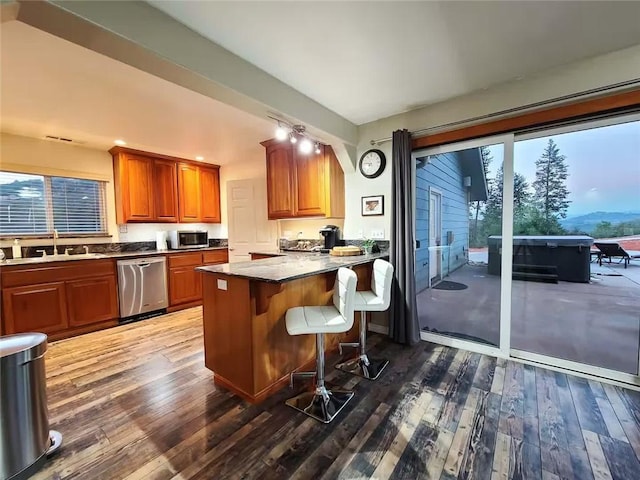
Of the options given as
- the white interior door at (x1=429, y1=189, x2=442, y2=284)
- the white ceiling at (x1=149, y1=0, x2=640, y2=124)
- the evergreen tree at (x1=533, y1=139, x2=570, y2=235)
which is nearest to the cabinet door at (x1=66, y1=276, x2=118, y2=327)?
the white ceiling at (x1=149, y1=0, x2=640, y2=124)

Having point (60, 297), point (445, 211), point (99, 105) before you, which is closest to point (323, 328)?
point (445, 211)

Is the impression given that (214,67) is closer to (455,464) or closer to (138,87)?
(138,87)

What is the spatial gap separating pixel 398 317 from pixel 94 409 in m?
2.69

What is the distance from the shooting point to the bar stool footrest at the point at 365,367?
2.37 m

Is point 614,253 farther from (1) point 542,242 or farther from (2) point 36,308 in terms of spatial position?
(2) point 36,308

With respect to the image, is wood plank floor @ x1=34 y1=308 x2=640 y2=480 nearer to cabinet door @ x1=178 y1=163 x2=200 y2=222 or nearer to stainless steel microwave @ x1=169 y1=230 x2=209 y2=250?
stainless steel microwave @ x1=169 y1=230 x2=209 y2=250

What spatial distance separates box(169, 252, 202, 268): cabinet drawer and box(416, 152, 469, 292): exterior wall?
3.48 m

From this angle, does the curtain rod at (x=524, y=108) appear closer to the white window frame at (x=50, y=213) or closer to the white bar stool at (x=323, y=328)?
the white bar stool at (x=323, y=328)

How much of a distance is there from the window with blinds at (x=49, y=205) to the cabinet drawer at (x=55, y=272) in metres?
0.77

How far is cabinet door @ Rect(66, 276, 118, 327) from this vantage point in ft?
11.0

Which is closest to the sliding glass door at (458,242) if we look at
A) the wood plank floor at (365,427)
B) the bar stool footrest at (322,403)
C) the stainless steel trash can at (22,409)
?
the wood plank floor at (365,427)

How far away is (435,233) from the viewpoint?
123 inches

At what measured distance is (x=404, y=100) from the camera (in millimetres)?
2734

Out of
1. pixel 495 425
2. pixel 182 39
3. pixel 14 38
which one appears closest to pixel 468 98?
pixel 182 39
